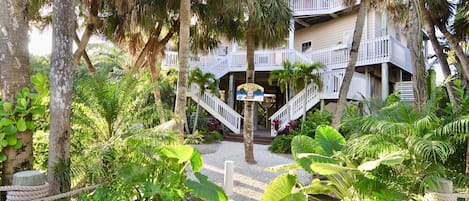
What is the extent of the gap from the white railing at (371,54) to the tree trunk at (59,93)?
12.1 metres

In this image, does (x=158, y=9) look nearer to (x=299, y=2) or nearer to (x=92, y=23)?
(x=92, y=23)

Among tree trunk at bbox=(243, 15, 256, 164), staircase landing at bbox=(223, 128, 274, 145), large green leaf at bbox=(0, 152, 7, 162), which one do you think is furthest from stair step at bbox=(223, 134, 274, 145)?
large green leaf at bbox=(0, 152, 7, 162)

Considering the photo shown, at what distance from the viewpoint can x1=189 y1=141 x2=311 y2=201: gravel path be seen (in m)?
6.17

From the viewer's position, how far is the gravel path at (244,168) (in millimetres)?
6168

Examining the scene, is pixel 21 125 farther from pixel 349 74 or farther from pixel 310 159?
pixel 349 74

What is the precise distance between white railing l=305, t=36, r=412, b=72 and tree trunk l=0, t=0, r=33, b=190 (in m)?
12.5

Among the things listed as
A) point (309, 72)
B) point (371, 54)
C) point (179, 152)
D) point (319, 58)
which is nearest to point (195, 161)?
point (179, 152)

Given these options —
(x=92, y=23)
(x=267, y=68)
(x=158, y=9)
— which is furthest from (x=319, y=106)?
(x=92, y=23)

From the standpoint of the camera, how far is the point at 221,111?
14.8 metres

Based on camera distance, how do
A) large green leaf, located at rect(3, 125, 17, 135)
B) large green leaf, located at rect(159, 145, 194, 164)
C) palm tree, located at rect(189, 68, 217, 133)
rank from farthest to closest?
palm tree, located at rect(189, 68, 217, 133) → large green leaf, located at rect(159, 145, 194, 164) → large green leaf, located at rect(3, 125, 17, 135)

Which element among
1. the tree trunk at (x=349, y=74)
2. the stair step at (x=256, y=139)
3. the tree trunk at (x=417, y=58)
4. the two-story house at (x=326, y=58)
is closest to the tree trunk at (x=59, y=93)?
the tree trunk at (x=417, y=58)

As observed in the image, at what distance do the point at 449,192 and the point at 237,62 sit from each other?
12.8 meters

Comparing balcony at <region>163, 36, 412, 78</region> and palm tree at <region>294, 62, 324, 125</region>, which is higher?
balcony at <region>163, 36, 412, 78</region>

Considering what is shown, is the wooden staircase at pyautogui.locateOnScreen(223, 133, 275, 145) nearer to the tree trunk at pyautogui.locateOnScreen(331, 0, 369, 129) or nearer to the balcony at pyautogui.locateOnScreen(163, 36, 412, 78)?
the balcony at pyautogui.locateOnScreen(163, 36, 412, 78)
